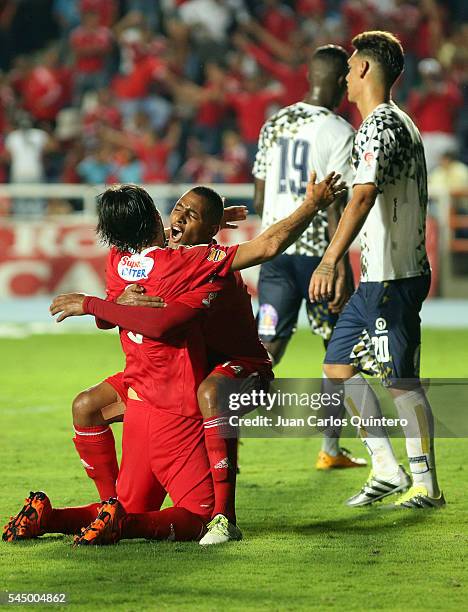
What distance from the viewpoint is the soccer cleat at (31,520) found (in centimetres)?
532

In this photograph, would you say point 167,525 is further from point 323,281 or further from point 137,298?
point 323,281

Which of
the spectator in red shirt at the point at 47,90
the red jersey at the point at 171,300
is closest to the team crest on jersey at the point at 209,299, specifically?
the red jersey at the point at 171,300

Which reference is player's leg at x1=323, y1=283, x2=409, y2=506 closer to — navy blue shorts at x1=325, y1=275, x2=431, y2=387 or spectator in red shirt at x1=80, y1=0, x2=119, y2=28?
navy blue shorts at x1=325, y1=275, x2=431, y2=387

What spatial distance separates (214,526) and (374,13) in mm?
15315

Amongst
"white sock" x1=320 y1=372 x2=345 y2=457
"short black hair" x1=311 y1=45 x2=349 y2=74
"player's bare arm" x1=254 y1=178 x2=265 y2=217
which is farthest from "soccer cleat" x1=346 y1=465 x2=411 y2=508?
"short black hair" x1=311 y1=45 x2=349 y2=74

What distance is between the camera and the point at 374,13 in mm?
19484

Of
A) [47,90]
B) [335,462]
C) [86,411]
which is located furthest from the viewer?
[47,90]

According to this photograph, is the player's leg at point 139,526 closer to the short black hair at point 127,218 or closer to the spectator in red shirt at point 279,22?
the short black hair at point 127,218

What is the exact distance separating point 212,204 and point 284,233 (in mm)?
607

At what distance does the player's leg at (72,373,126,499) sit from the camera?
5633 mm

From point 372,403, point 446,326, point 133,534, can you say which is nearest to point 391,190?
point 372,403

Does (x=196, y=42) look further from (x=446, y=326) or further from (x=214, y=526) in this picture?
(x=214, y=526)

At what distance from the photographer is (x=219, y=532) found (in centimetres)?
530

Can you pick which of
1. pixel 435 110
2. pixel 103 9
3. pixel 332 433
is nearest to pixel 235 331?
pixel 332 433
